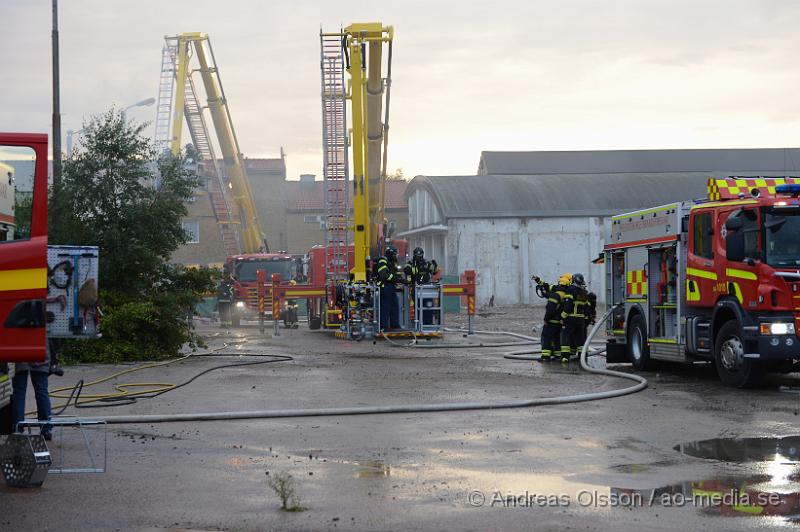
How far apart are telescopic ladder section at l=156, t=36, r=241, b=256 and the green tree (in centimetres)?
2235

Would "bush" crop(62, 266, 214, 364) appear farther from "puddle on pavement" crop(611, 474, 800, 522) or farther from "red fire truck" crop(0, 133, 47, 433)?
"puddle on pavement" crop(611, 474, 800, 522)

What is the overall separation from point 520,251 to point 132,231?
28537 mm

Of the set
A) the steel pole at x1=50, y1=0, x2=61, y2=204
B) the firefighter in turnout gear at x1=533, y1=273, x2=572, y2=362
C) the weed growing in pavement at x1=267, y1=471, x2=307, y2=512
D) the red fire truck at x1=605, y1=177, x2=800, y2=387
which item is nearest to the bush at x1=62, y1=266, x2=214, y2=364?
the steel pole at x1=50, y1=0, x2=61, y2=204

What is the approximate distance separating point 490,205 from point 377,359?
28.8 metres

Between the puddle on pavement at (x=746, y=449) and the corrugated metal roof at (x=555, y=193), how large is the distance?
122 ft

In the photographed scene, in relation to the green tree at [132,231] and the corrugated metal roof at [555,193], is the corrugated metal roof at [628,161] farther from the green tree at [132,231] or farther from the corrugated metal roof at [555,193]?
the green tree at [132,231]

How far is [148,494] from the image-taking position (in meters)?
7.30

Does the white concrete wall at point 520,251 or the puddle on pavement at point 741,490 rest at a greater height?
the white concrete wall at point 520,251

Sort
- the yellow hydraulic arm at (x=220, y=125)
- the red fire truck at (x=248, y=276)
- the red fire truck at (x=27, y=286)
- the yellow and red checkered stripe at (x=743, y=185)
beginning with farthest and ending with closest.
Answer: the yellow hydraulic arm at (x=220, y=125) → the red fire truck at (x=248, y=276) → the yellow and red checkered stripe at (x=743, y=185) → the red fire truck at (x=27, y=286)

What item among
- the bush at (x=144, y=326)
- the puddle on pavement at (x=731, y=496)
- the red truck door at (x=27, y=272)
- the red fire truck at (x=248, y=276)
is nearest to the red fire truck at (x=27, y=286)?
the red truck door at (x=27, y=272)

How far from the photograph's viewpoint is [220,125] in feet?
136

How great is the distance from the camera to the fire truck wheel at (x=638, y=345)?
53.6ft

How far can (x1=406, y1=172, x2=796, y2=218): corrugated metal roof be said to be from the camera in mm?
47031

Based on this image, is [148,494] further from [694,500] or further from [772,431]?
[772,431]
